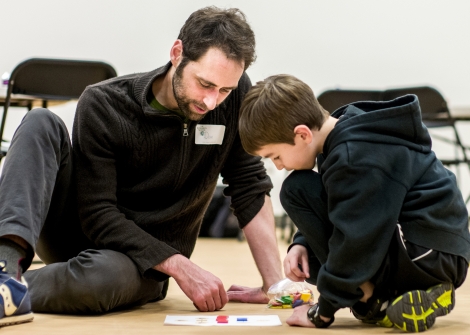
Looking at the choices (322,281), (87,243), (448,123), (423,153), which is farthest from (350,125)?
(448,123)

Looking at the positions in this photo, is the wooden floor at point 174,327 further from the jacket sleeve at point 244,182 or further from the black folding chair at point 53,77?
the black folding chair at point 53,77

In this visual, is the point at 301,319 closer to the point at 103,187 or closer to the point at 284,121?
the point at 284,121

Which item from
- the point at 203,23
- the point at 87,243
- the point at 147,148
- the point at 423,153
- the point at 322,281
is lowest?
the point at 87,243

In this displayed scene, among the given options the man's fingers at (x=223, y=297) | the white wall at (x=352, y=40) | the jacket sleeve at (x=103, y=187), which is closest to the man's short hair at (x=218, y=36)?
the jacket sleeve at (x=103, y=187)

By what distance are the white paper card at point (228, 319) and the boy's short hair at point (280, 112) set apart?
40 cm

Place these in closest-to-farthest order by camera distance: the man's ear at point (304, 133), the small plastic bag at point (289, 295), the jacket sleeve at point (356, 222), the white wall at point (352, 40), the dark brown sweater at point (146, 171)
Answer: the jacket sleeve at point (356, 222) < the man's ear at point (304, 133) < the dark brown sweater at point (146, 171) < the small plastic bag at point (289, 295) < the white wall at point (352, 40)

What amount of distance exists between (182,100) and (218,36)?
197 millimetres

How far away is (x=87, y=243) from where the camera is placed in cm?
173

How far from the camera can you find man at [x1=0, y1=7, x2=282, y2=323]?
1479mm

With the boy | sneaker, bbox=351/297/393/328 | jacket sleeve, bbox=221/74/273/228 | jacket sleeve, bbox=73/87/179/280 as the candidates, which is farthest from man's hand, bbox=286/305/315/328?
jacket sleeve, bbox=221/74/273/228

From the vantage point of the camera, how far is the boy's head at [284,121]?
133cm

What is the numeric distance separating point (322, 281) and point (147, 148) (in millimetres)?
659

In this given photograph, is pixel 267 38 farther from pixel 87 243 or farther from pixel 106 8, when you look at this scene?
pixel 87 243

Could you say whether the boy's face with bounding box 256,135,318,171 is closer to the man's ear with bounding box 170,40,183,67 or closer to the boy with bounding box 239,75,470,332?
the boy with bounding box 239,75,470,332
